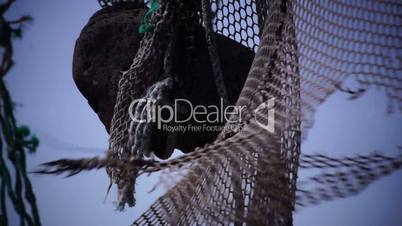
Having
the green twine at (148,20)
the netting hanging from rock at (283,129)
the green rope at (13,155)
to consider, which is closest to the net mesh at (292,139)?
the netting hanging from rock at (283,129)

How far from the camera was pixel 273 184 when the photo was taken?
67cm

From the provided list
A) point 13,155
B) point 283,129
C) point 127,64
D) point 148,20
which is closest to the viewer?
point 13,155

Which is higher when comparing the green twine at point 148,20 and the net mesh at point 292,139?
the green twine at point 148,20

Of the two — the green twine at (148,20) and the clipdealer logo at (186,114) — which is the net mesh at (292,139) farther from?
the green twine at (148,20)

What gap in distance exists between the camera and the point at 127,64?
1.31 meters

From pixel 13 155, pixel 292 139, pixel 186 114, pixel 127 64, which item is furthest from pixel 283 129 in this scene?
pixel 127 64

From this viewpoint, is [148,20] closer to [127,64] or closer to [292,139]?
[127,64]

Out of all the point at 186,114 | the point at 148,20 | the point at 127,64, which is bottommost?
the point at 186,114

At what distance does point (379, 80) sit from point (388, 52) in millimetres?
50

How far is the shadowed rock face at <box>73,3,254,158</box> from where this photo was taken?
131 centimetres

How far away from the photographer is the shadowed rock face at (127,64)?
4.30 ft

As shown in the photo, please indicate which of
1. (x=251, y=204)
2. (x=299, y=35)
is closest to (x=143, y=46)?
(x=299, y=35)

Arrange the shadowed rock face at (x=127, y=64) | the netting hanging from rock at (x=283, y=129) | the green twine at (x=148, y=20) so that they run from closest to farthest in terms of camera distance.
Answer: the netting hanging from rock at (x=283, y=129)
the green twine at (x=148, y=20)
the shadowed rock face at (x=127, y=64)

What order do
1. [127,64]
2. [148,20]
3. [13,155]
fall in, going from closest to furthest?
1. [13,155]
2. [148,20]
3. [127,64]
